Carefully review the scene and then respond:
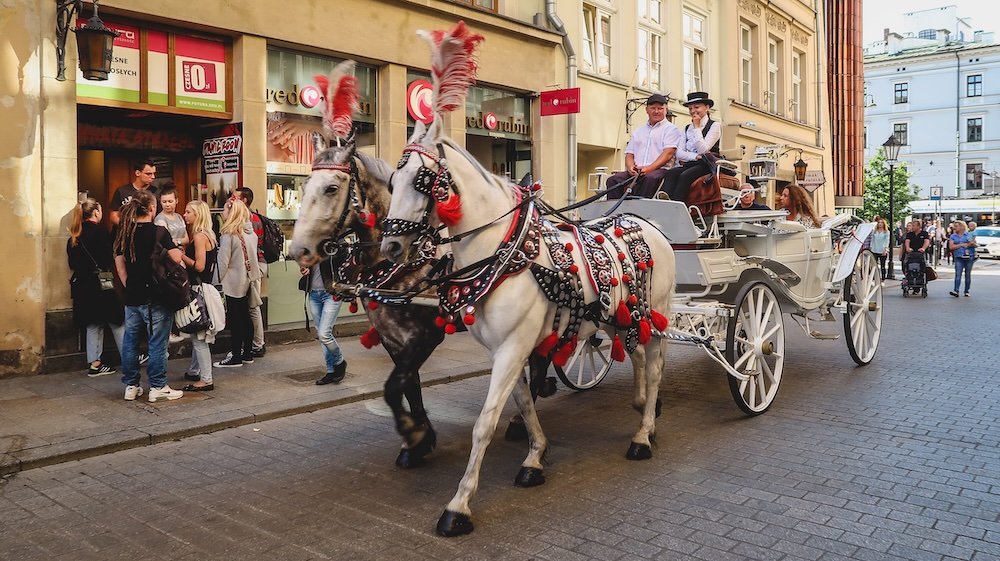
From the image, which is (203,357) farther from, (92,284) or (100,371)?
(92,284)

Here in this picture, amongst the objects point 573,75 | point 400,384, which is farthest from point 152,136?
point 573,75

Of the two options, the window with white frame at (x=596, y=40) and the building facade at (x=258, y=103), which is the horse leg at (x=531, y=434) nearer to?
the building facade at (x=258, y=103)

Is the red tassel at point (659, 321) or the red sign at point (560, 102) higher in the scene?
the red sign at point (560, 102)

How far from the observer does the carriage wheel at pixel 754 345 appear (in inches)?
264

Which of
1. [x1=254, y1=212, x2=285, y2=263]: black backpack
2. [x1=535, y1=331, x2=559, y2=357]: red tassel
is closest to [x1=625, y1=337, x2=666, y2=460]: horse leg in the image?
[x1=535, y1=331, x2=559, y2=357]: red tassel

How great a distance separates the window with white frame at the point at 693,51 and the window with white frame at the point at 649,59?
61.3 inches

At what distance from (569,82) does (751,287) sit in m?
9.76

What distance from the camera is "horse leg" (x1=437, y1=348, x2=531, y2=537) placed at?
4.27 m

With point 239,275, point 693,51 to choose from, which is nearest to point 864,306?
point 239,275

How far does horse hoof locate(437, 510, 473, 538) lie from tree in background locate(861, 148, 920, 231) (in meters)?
43.2

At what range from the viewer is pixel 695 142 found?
7.65m

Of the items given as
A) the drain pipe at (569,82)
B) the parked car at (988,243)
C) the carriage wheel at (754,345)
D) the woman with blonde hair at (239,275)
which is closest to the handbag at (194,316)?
the woman with blonde hair at (239,275)

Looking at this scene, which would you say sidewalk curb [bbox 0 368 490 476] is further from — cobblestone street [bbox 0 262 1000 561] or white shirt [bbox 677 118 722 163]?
white shirt [bbox 677 118 722 163]

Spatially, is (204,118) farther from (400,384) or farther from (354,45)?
(400,384)
